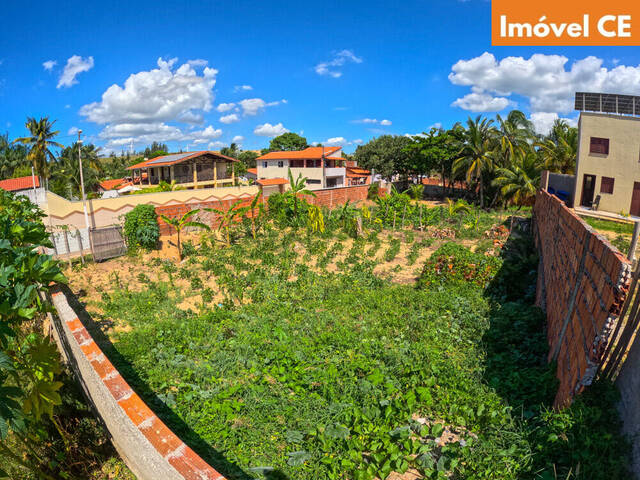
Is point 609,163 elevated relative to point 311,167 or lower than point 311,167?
lower

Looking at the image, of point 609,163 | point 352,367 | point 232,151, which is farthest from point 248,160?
point 352,367

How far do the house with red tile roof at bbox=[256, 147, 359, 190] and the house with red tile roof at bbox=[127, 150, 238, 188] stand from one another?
5.13 m

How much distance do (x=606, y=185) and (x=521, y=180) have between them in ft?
13.8

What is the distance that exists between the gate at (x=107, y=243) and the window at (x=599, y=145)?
23.5 meters

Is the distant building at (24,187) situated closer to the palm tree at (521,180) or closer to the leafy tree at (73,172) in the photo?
the leafy tree at (73,172)

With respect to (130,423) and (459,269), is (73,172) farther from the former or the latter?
(130,423)

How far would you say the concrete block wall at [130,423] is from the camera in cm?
250

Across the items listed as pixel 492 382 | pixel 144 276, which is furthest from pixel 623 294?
pixel 144 276

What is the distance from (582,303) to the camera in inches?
149

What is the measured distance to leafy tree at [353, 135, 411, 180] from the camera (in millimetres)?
38719

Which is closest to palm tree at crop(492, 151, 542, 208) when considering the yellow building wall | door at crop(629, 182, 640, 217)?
door at crop(629, 182, 640, 217)

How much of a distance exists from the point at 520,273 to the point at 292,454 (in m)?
7.58

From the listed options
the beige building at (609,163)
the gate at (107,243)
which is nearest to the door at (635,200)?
the beige building at (609,163)

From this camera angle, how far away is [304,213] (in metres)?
16.0
